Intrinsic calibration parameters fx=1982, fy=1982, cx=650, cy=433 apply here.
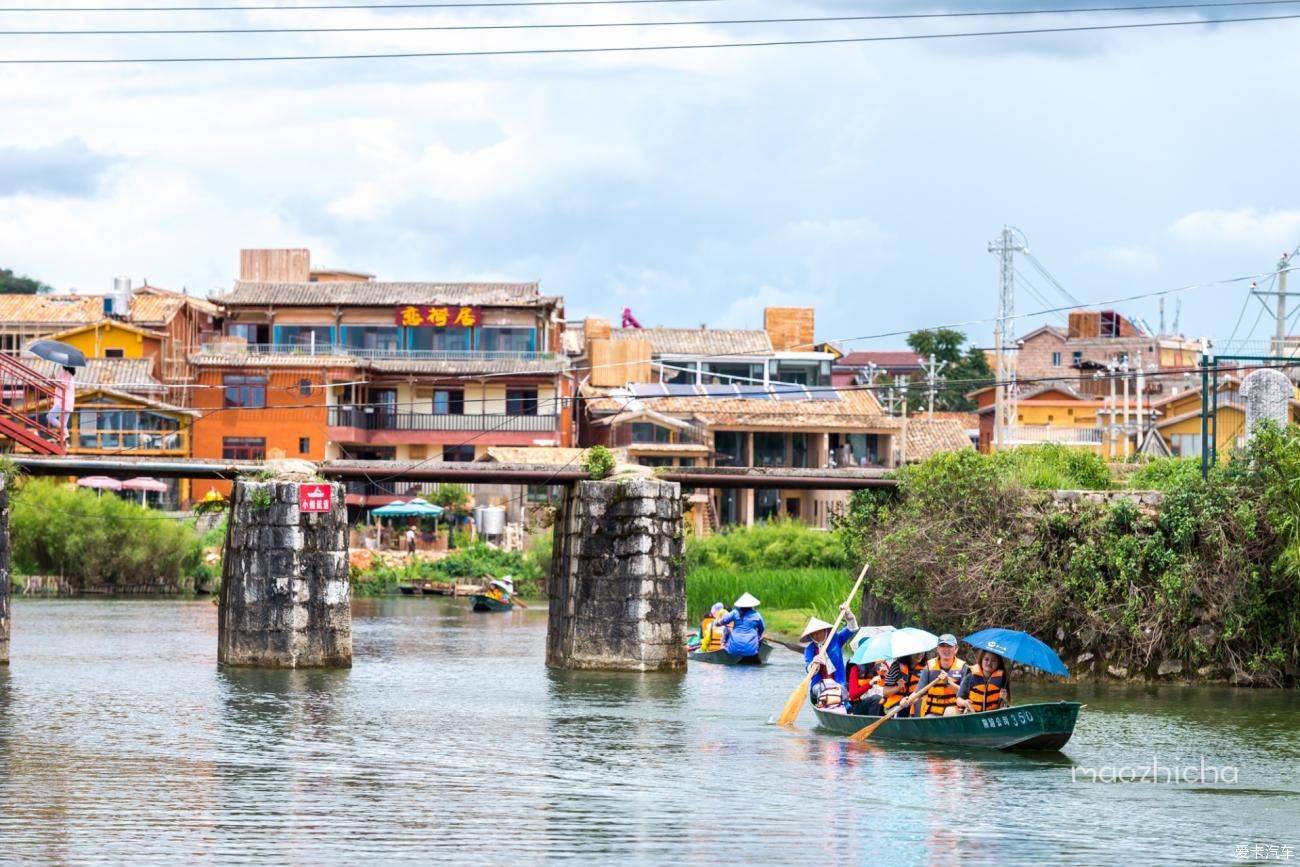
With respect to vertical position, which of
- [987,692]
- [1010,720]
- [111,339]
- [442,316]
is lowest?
[1010,720]

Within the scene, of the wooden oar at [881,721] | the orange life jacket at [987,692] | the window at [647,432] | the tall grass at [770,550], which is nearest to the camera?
the orange life jacket at [987,692]

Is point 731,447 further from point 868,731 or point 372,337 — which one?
point 868,731

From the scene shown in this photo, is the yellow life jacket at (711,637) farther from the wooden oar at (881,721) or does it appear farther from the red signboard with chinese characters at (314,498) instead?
the wooden oar at (881,721)

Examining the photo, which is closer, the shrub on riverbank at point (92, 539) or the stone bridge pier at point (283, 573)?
the stone bridge pier at point (283, 573)

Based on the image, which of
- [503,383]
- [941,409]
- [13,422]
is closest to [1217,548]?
[13,422]

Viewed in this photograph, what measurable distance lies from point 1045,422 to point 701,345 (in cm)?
2065

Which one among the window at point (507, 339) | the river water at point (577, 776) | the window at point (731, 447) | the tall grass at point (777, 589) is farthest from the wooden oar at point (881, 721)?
the window at point (507, 339)

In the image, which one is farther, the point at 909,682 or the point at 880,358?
the point at 880,358

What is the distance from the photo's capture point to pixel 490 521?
96.6 metres

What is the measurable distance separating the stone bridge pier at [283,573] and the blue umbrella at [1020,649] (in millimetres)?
16153

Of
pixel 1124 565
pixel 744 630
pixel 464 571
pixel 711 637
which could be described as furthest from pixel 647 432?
pixel 1124 565

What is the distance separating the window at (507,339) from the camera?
328 ft

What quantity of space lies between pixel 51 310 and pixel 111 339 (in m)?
9.68

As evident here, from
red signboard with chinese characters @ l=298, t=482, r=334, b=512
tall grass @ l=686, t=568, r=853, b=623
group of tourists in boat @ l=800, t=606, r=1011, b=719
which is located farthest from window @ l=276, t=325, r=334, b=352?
group of tourists in boat @ l=800, t=606, r=1011, b=719
